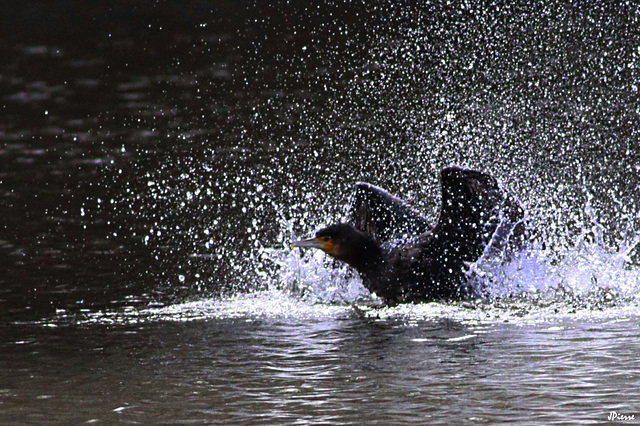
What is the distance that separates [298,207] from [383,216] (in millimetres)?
2480

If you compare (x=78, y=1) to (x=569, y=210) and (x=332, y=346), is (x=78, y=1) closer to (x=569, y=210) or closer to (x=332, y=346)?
(x=569, y=210)

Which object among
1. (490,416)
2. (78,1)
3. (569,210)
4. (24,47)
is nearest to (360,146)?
(569,210)

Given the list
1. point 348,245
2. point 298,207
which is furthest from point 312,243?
point 298,207

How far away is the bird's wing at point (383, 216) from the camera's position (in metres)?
8.94

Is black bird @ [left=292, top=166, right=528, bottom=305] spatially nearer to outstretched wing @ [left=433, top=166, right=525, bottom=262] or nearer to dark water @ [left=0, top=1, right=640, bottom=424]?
outstretched wing @ [left=433, top=166, right=525, bottom=262]

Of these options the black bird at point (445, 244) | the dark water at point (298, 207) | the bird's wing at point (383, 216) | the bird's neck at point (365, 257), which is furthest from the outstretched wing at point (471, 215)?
the bird's wing at point (383, 216)

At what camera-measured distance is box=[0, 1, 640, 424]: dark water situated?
551cm

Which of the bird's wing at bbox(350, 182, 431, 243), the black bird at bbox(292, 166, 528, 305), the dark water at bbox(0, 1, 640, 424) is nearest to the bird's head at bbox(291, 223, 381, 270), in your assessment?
the black bird at bbox(292, 166, 528, 305)

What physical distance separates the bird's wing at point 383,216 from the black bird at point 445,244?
0.49 m

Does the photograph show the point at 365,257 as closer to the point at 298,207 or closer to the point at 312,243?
the point at 312,243

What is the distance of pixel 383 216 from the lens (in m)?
9.02

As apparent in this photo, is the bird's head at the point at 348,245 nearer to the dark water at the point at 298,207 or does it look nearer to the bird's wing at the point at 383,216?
the dark water at the point at 298,207

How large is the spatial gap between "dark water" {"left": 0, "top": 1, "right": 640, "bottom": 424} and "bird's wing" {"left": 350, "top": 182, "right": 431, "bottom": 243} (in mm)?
524

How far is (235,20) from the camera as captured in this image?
2534cm
